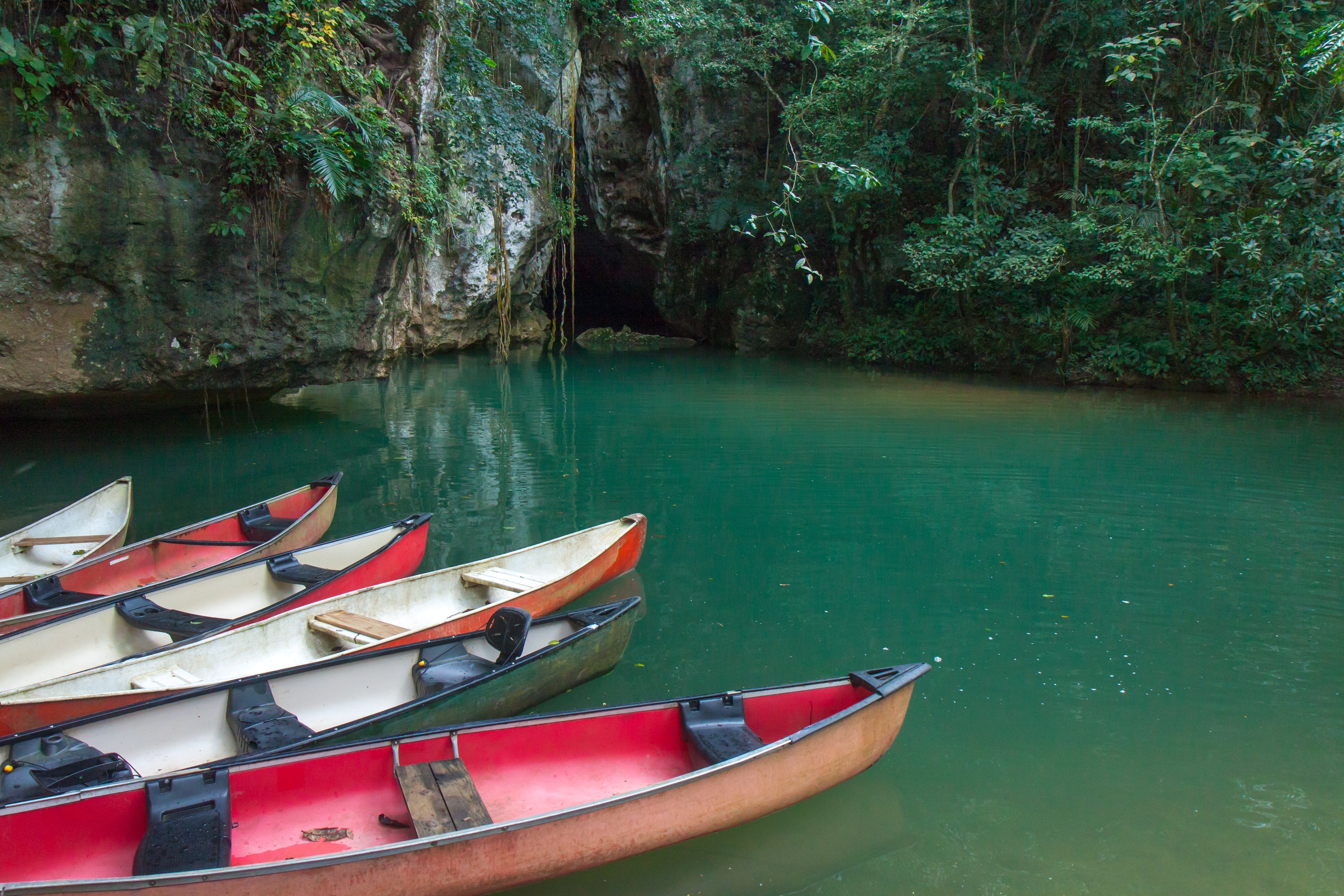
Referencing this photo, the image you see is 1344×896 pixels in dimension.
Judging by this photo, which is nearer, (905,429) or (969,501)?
(969,501)

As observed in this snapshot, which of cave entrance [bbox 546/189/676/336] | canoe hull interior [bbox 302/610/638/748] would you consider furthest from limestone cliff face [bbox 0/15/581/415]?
cave entrance [bbox 546/189/676/336]

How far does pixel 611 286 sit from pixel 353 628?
94.3ft

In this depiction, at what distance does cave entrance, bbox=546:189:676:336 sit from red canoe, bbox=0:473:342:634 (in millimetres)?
21769

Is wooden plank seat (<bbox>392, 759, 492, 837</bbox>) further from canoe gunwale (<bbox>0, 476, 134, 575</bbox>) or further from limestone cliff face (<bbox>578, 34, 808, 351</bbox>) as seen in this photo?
limestone cliff face (<bbox>578, 34, 808, 351</bbox>)

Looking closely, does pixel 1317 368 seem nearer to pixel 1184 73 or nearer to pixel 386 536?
pixel 1184 73

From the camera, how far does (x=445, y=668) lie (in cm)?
408

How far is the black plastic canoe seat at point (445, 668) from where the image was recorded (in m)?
3.99

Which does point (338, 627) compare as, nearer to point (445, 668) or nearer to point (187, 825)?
point (445, 668)

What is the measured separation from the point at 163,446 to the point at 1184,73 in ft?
59.1

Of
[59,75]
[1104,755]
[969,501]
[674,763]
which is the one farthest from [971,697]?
[59,75]

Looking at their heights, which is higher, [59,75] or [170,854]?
[59,75]

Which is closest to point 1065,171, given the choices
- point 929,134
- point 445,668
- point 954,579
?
point 929,134

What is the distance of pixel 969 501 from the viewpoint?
823cm

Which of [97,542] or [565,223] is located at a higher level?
[565,223]
